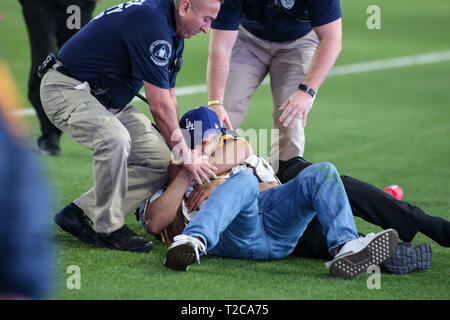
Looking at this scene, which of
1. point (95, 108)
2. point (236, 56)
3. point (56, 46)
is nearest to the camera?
point (95, 108)

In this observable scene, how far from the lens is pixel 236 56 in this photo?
5352mm

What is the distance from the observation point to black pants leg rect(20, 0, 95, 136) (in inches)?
266

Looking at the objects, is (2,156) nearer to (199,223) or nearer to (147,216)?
(199,223)

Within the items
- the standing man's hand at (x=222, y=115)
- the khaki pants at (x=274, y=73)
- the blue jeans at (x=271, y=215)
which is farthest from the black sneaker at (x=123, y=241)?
the khaki pants at (x=274, y=73)

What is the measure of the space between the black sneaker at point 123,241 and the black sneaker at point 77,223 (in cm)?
9

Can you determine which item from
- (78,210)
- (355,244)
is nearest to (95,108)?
(78,210)

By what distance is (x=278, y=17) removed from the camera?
507 centimetres

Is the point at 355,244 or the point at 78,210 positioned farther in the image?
the point at 78,210

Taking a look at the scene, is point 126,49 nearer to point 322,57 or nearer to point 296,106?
point 296,106

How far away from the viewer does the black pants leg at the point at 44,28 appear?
675 centimetres

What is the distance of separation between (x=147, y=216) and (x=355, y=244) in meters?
1.23

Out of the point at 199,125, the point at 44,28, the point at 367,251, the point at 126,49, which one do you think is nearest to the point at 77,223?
the point at 199,125

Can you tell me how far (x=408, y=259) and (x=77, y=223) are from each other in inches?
73.3

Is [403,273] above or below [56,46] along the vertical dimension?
below
